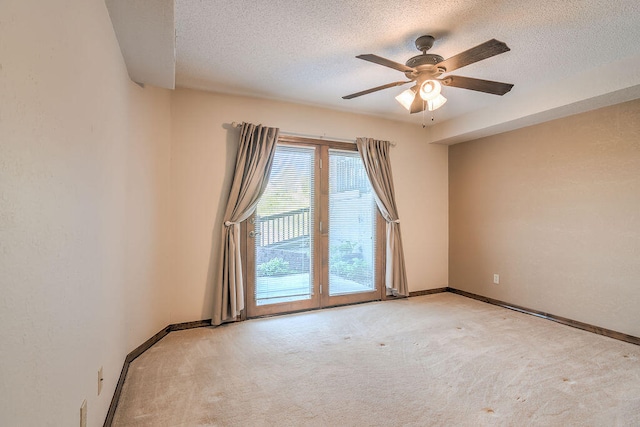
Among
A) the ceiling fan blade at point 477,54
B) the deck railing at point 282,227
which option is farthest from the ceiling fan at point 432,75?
the deck railing at point 282,227

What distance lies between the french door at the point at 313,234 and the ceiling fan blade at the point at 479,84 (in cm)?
191

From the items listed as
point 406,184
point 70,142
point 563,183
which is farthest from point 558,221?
point 70,142

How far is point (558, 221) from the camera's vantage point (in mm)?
3691

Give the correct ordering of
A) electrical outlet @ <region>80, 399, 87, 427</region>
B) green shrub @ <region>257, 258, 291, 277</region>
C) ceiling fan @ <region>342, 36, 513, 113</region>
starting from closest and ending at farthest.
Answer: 1. electrical outlet @ <region>80, 399, 87, 427</region>
2. ceiling fan @ <region>342, 36, 513, 113</region>
3. green shrub @ <region>257, 258, 291, 277</region>

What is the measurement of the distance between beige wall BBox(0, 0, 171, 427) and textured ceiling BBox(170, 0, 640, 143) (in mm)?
829

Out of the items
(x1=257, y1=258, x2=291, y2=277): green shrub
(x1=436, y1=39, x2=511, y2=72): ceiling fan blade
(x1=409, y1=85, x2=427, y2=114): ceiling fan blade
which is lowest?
(x1=257, y1=258, x2=291, y2=277): green shrub

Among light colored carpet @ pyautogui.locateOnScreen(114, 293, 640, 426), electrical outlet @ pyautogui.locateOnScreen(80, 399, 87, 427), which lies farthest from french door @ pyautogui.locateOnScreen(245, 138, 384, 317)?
electrical outlet @ pyautogui.locateOnScreen(80, 399, 87, 427)

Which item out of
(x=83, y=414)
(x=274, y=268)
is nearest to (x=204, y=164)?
(x=274, y=268)

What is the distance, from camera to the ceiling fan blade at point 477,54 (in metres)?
1.87

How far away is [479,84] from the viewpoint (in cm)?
244

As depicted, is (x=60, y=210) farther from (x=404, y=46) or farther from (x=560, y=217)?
(x=560, y=217)

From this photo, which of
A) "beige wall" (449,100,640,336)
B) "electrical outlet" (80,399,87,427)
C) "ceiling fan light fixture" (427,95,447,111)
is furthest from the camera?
"beige wall" (449,100,640,336)

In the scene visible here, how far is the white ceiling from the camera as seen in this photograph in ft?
6.94

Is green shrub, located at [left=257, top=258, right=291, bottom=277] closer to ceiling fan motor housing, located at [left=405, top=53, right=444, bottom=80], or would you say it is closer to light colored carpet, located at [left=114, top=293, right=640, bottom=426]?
light colored carpet, located at [left=114, top=293, right=640, bottom=426]
